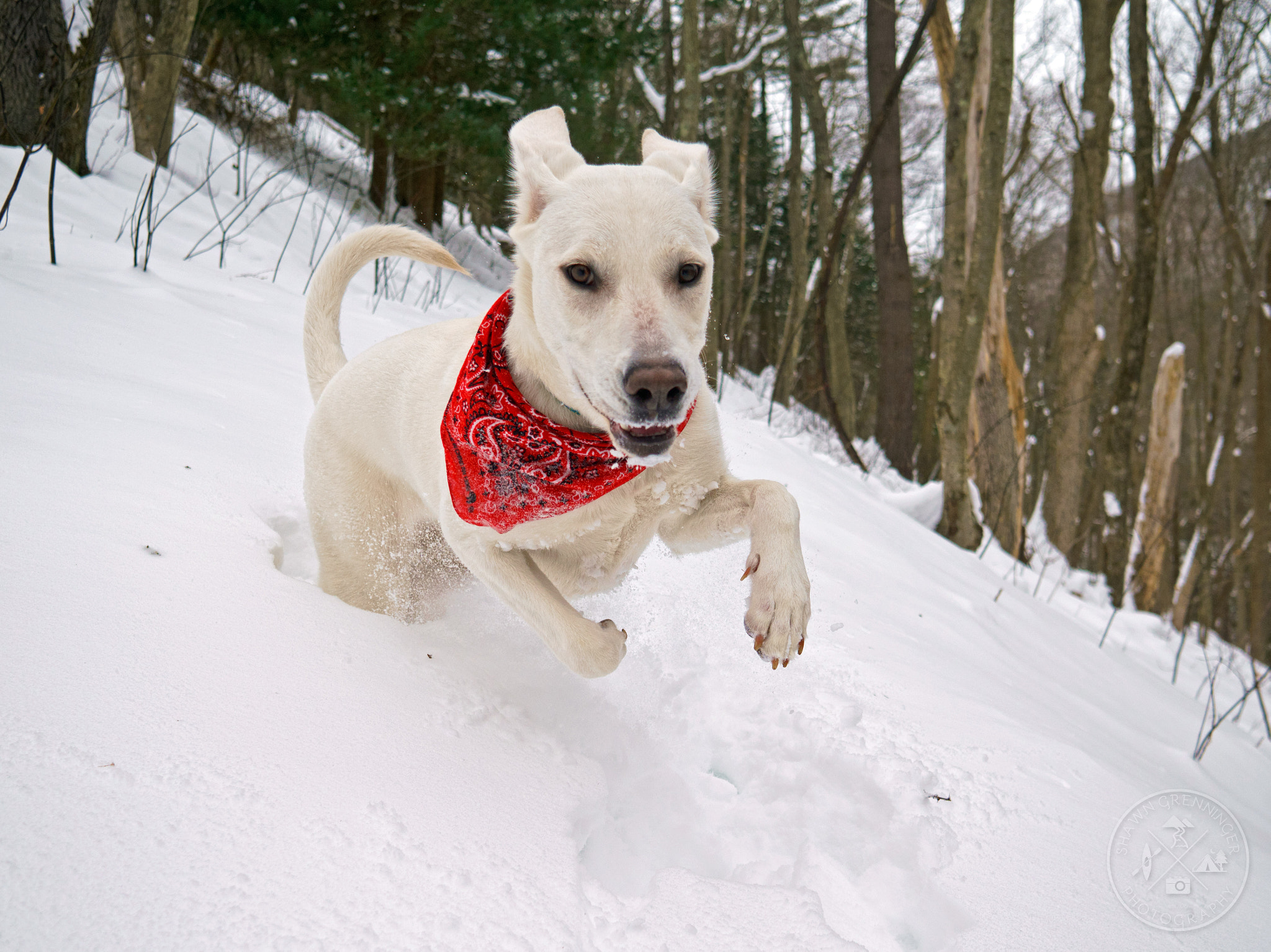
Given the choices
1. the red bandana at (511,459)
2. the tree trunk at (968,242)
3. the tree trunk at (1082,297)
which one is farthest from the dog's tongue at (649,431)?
the tree trunk at (1082,297)

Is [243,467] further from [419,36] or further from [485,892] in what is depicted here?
[419,36]

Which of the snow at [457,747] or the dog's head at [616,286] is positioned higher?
the dog's head at [616,286]

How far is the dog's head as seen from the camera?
5.40 feet

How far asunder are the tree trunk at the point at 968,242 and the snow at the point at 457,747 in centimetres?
230

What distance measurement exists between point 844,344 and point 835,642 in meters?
12.1

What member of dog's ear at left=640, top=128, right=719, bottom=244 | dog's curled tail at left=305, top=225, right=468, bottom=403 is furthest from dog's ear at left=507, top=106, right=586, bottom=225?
dog's curled tail at left=305, top=225, right=468, bottom=403

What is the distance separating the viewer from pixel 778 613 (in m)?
1.75

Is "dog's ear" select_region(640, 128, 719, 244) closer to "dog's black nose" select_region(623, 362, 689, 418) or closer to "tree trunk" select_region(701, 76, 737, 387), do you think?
"dog's black nose" select_region(623, 362, 689, 418)

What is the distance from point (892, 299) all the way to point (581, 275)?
8611 millimetres

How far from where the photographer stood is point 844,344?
45.5ft

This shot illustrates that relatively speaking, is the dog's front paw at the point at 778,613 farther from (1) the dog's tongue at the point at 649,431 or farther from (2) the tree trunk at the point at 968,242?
(2) the tree trunk at the point at 968,242

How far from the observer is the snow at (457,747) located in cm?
123

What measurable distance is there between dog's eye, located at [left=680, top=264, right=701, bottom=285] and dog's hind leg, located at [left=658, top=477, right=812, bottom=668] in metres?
0.56

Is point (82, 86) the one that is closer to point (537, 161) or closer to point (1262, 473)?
point (537, 161)
